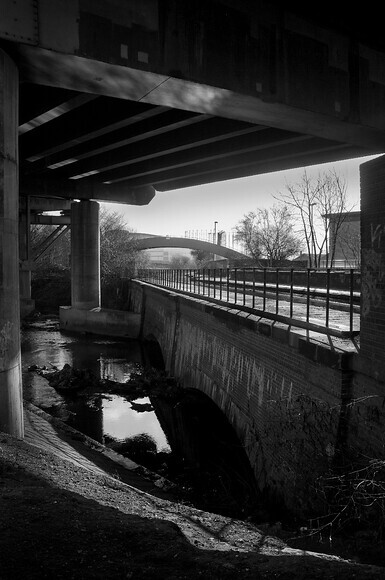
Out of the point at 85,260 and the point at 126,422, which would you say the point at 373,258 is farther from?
the point at 85,260

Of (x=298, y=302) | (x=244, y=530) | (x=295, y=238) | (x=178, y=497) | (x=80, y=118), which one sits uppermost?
(x=80, y=118)

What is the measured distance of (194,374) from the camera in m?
14.4

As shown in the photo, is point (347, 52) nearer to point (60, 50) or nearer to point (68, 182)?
point (60, 50)

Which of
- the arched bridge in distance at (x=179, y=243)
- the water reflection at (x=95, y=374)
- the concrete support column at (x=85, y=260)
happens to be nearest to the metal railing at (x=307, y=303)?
the water reflection at (x=95, y=374)

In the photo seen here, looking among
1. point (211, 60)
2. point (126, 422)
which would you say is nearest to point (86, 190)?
point (126, 422)

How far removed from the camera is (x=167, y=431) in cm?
1250

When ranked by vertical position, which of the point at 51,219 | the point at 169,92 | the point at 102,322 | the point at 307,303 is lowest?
the point at 102,322

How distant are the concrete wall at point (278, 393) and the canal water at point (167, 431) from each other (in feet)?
2.55

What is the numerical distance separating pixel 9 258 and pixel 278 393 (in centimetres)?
488

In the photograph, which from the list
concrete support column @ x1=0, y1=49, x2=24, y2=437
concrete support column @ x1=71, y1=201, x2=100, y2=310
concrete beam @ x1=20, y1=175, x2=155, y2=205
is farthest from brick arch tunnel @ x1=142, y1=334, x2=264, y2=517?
concrete support column @ x1=71, y1=201, x2=100, y2=310

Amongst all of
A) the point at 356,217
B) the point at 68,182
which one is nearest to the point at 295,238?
the point at 356,217

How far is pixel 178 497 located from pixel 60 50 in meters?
7.13

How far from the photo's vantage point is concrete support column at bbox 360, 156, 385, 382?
20.4ft

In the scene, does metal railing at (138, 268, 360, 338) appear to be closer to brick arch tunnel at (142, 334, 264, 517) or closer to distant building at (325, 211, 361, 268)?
brick arch tunnel at (142, 334, 264, 517)
